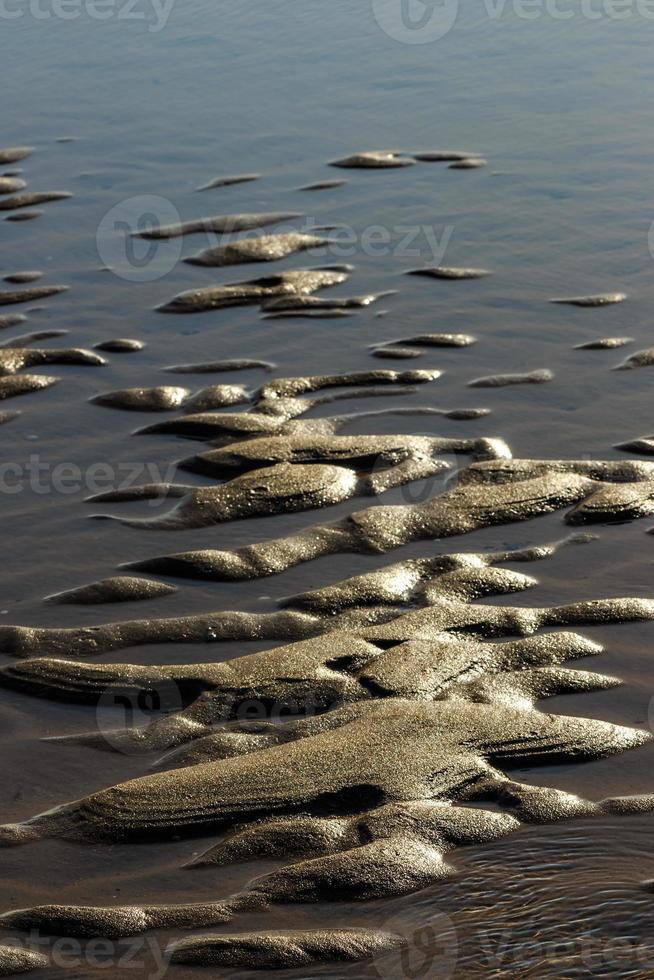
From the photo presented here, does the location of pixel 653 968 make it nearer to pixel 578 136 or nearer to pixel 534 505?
pixel 534 505

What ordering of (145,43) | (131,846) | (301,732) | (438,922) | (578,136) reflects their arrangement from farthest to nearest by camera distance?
(145,43) → (578,136) → (301,732) → (131,846) → (438,922)

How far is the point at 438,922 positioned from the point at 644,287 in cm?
509

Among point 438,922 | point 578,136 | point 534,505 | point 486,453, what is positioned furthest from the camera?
point 578,136

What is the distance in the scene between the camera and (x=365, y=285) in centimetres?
752

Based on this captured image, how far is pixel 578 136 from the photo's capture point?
10.1m

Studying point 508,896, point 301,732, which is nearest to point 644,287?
point 301,732

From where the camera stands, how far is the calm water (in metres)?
3.11

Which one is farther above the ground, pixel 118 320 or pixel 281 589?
pixel 118 320

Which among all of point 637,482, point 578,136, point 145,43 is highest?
point 145,43

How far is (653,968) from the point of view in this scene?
274 cm

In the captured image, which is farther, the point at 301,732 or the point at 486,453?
the point at 486,453

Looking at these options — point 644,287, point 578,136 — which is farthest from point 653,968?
point 578,136

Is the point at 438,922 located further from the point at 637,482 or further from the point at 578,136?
the point at 578,136

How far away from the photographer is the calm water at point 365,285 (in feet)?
10.2
